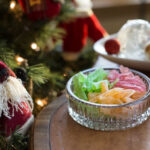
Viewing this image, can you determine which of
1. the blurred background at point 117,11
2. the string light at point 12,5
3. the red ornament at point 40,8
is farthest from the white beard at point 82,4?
the blurred background at point 117,11

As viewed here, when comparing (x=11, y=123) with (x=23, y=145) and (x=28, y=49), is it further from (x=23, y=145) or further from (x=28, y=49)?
(x=28, y=49)

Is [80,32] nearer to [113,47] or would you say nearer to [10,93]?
[113,47]

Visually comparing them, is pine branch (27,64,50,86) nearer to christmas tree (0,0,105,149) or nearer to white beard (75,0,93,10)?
christmas tree (0,0,105,149)

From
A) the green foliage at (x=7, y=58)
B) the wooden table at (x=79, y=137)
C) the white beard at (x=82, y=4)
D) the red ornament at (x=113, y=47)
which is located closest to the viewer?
the wooden table at (x=79, y=137)

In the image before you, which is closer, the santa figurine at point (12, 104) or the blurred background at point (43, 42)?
the santa figurine at point (12, 104)

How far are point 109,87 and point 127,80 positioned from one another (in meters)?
0.05

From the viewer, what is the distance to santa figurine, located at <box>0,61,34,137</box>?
1.78 feet

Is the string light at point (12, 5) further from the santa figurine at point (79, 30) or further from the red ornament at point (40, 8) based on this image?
the santa figurine at point (79, 30)

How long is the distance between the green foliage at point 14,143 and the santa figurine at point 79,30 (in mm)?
646

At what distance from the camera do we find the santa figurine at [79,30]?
110cm

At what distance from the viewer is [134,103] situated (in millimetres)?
538

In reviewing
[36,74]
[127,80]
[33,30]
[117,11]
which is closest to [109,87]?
[127,80]

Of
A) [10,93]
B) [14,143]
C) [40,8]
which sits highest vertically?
[40,8]

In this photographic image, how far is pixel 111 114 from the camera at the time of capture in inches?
21.2
